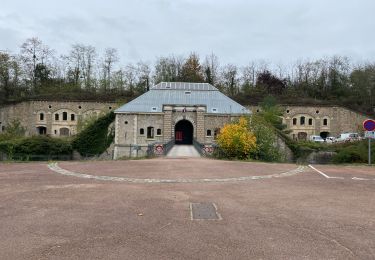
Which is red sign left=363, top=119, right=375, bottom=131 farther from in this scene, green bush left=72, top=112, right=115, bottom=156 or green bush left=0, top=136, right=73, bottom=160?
green bush left=72, top=112, right=115, bottom=156

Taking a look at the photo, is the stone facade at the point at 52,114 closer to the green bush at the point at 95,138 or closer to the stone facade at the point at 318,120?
the green bush at the point at 95,138

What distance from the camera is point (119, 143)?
33.1 meters

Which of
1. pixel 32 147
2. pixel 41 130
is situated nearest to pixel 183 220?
pixel 32 147

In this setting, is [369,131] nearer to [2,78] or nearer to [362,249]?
[362,249]

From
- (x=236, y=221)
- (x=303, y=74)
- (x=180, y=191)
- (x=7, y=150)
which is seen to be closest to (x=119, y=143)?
(x=7, y=150)

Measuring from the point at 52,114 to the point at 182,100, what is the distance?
22990mm

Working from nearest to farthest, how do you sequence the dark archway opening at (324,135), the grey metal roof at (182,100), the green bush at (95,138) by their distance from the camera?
the green bush at (95,138) < the grey metal roof at (182,100) < the dark archway opening at (324,135)

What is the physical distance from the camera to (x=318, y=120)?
48750mm

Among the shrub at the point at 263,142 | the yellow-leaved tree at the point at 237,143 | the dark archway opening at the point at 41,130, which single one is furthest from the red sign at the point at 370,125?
the dark archway opening at the point at 41,130

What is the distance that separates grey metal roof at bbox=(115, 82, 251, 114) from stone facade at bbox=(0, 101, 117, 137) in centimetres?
1496

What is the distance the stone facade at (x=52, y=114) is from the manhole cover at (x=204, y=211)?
43.6m

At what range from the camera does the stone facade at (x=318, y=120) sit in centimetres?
4862

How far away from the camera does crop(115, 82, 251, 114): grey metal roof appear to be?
111ft

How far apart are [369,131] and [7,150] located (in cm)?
2597
